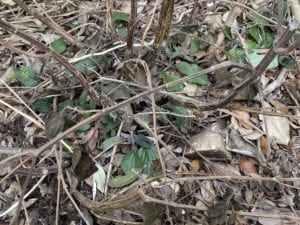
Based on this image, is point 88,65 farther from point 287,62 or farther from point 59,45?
point 287,62

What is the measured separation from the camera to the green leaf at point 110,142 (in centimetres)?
150

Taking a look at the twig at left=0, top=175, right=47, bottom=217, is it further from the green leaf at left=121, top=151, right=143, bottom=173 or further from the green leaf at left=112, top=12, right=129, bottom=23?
the green leaf at left=112, top=12, right=129, bottom=23

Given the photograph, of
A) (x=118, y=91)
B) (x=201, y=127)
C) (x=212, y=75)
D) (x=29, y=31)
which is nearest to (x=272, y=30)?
(x=212, y=75)

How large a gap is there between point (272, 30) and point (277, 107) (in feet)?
1.09

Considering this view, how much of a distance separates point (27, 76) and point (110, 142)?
1.22ft

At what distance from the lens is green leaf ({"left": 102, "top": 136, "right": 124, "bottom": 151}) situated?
4.93 feet

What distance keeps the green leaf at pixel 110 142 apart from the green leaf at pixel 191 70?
1.10ft

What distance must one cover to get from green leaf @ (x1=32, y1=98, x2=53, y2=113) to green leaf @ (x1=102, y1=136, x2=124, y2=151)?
0.71 feet

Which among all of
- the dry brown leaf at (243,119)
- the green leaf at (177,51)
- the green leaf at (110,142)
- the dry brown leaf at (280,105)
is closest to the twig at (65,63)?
the green leaf at (110,142)

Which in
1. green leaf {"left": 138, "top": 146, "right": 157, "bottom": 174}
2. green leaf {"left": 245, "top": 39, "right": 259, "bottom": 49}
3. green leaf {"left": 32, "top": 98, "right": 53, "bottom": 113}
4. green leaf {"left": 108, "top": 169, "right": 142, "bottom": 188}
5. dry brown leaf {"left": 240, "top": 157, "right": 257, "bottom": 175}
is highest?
green leaf {"left": 245, "top": 39, "right": 259, "bottom": 49}

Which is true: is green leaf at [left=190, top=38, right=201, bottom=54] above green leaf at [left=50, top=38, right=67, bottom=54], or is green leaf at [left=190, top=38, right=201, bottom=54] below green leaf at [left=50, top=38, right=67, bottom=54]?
above

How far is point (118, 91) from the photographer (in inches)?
59.8

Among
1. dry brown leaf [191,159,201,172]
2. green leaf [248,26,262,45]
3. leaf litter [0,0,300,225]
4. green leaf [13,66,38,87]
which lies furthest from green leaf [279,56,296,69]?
green leaf [13,66,38,87]

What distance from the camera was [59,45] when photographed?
1.73 metres
